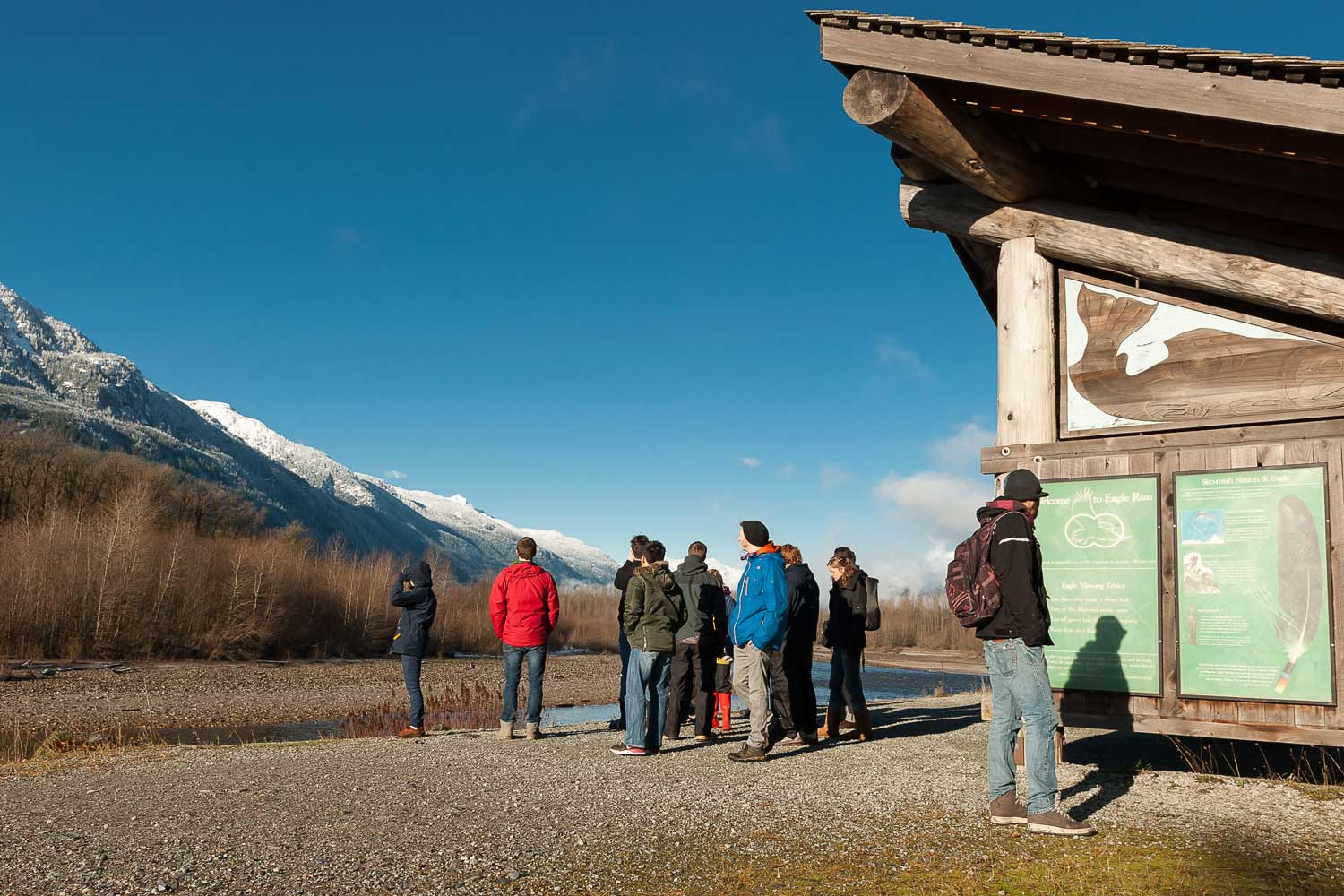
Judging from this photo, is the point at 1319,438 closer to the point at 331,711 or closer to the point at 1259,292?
the point at 1259,292

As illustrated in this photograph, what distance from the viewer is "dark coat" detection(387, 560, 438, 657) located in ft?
33.6

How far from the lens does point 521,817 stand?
574 cm

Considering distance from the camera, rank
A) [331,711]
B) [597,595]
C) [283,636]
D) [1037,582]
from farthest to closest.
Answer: [597,595] < [283,636] < [331,711] < [1037,582]

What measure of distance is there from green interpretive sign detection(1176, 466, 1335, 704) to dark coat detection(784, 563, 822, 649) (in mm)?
3463

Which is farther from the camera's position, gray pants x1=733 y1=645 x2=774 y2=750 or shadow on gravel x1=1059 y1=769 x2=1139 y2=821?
gray pants x1=733 y1=645 x2=774 y2=750

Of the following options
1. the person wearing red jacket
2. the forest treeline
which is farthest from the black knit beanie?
the forest treeline

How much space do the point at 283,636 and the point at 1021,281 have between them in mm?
45590

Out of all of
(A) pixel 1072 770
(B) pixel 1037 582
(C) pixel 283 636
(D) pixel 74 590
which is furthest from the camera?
(C) pixel 283 636

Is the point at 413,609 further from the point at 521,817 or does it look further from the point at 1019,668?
the point at 1019,668

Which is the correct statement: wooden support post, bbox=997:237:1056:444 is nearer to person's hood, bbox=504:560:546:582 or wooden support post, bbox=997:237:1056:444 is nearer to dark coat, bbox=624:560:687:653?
dark coat, bbox=624:560:687:653

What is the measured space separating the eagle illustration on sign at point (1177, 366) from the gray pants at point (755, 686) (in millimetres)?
3398

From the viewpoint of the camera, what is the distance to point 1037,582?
5.42 m

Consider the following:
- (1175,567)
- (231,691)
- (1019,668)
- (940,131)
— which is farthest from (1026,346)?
(231,691)

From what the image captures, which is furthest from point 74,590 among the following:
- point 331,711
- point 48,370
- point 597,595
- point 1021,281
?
point 48,370
